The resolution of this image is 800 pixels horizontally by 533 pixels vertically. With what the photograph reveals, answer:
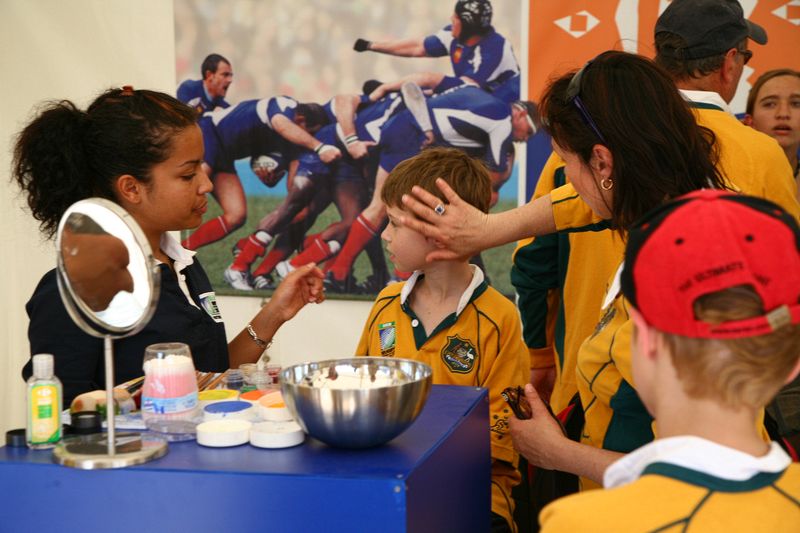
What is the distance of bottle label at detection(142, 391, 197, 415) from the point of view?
4.07 feet

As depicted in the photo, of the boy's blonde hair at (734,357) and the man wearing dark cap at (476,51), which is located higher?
the man wearing dark cap at (476,51)

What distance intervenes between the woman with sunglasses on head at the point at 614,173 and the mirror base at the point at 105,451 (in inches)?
26.1

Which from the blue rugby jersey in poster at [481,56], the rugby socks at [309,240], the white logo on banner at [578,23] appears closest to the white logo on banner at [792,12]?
the white logo on banner at [578,23]

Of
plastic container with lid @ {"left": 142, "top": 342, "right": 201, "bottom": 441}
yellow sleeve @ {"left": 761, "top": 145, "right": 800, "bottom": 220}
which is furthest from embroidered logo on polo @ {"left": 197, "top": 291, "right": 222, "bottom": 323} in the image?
yellow sleeve @ {"left": 761, "top": 145, "right": 800, "bottom": 220}

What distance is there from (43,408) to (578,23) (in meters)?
2.20

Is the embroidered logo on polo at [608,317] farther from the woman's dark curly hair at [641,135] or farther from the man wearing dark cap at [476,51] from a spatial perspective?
the man wearing dark cap at [476,51]

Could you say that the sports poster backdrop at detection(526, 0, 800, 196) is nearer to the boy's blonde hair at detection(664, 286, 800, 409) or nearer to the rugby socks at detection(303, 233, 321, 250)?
the rugby socks at detection(303, 233, 321, 250)

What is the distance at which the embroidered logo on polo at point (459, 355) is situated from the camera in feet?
6.45

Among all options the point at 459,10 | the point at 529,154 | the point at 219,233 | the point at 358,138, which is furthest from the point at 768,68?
the point at 219,233

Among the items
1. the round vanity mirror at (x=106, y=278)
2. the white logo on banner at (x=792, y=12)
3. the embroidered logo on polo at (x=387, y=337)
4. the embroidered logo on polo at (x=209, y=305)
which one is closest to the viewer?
the round vanity mirror at (x=106, y=278)

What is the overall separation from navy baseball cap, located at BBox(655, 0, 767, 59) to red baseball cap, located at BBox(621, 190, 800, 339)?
1254 millimetres

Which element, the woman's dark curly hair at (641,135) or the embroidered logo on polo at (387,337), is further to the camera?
the embroidered logo on polo at (387,337)

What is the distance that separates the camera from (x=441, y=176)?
2111mm

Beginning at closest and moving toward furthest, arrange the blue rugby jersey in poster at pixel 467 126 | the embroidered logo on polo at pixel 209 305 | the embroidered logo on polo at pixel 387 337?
the embroidered logo on polo at pixel 209 305
the embroidered logo on polo at pixel 387 337
the blue rugby jersey in poster at pixel 467 126
